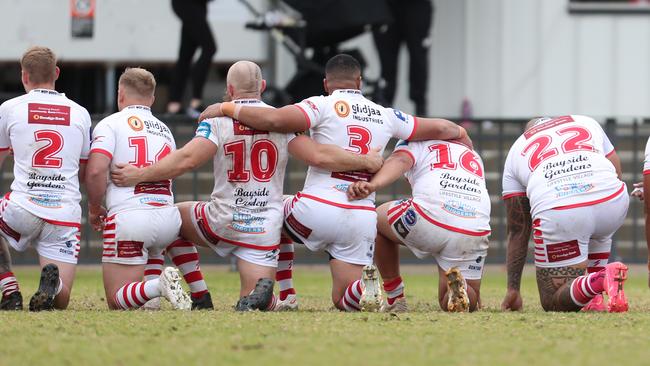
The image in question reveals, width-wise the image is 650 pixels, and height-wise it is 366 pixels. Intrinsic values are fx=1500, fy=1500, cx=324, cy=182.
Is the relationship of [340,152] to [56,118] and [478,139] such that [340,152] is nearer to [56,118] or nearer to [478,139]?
[56,118]

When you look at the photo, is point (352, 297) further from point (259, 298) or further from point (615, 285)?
point (615, 285)

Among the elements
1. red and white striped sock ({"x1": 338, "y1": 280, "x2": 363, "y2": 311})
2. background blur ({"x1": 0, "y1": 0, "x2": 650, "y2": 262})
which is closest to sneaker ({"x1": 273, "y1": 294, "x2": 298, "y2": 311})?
red and white striped sock ({"x1": 338, "y1": 280, "x2": 363, "y2": 311})

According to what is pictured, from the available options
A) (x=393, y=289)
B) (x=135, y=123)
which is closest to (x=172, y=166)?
(x=135, y=123)

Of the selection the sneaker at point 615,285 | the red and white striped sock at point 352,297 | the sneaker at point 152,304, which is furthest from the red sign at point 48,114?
the sneaker at point 615,285

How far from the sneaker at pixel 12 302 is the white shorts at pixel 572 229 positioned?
10.5 ft

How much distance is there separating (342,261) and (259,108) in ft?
3.55

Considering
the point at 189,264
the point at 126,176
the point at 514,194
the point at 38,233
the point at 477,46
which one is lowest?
the point at 189,264

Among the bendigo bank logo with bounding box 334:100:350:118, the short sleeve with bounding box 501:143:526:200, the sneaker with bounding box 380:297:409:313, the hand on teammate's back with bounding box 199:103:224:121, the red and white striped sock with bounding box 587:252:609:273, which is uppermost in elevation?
the bendigo bank logo with bounding box 334:100:350:118

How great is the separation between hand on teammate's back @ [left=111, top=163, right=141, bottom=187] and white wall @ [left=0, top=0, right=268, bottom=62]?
8.97 metres

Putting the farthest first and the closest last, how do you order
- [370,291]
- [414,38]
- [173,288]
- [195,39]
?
[414,38] → [195,39] → [370,291] → [173,288]

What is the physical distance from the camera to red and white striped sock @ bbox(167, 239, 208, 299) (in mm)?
9484

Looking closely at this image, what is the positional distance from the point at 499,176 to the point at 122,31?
5340mm

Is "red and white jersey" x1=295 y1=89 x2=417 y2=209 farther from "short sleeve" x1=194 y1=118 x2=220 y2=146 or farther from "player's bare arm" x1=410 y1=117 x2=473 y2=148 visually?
"short sleeve" x1=194 y1=118 x2=220 y2=146

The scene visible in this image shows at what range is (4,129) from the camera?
9.16 metres
